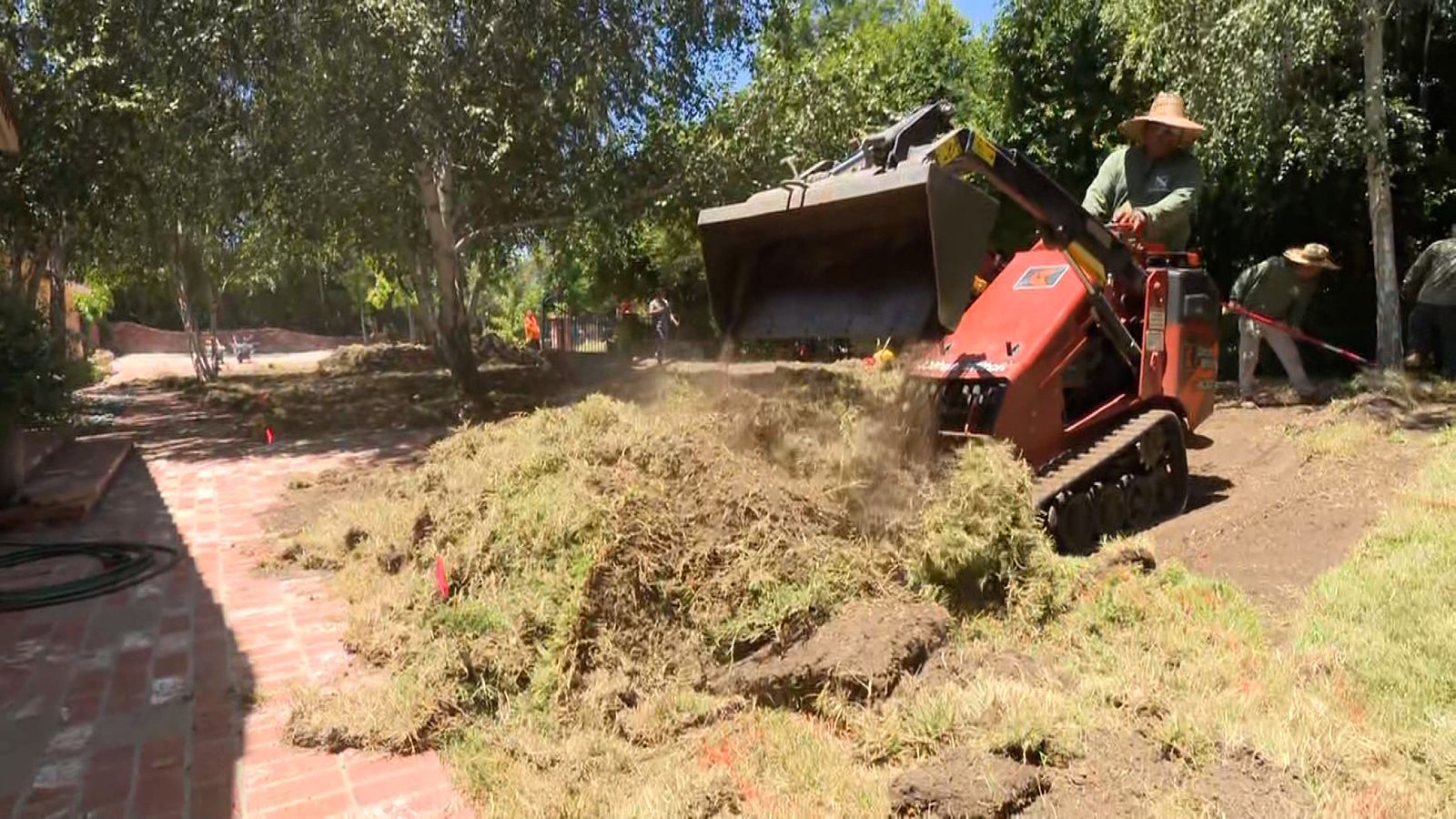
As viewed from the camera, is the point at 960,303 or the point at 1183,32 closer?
the point at 960,303

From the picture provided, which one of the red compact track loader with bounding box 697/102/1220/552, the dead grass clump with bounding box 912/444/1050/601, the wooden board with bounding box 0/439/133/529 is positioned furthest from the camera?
the wooden board with bounding box 0/439/133/529

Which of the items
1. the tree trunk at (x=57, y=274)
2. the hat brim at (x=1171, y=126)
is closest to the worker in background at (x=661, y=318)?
the tree trunk at (x=57, y=274)

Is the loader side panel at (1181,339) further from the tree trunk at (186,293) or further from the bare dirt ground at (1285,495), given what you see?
the tree trunk at (186,293)

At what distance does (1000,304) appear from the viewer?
5672 millimetres

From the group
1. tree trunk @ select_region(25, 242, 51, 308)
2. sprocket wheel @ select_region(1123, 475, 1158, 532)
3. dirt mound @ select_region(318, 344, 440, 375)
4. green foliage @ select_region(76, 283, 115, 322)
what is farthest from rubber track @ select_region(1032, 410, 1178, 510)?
green foliage @ select_region(76, 283, 115, 322)

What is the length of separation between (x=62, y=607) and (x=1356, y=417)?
10.0 m

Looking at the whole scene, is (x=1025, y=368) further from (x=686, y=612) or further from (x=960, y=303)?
(x=686, y=612)

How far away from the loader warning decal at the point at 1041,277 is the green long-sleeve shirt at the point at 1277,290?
234 inches

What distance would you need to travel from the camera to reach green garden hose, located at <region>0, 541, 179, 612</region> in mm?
4852

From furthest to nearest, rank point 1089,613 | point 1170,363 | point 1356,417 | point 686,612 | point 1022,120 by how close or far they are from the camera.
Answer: point 1022,120, point 1356,417, point 1170,363, point 1089,613, point 686,612

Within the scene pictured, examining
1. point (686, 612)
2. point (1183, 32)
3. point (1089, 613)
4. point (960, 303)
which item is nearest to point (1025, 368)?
point (960, 303)

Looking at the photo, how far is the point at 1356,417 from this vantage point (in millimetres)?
8523

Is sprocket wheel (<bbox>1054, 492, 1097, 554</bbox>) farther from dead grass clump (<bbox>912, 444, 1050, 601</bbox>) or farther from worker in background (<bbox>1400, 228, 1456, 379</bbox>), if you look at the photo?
worker in background (<bbox>1400, 228, 1456, 379</bbox>)

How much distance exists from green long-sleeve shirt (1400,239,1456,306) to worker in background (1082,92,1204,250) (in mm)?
5083
